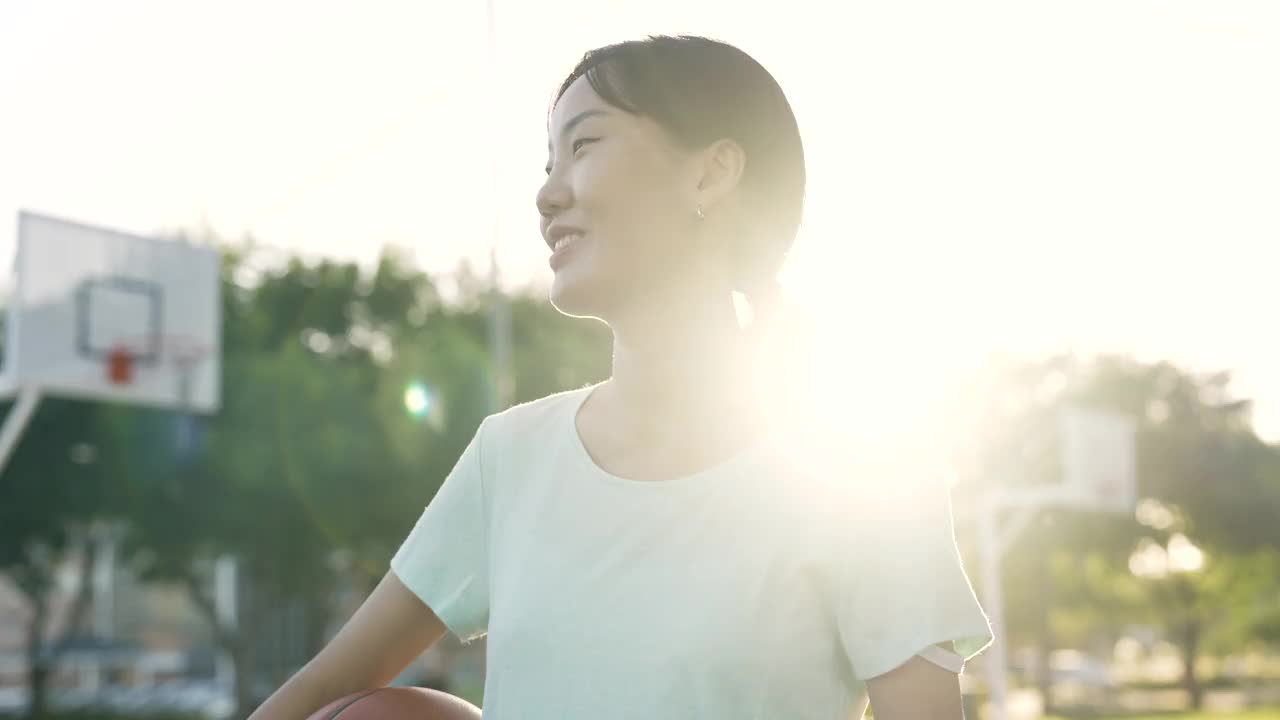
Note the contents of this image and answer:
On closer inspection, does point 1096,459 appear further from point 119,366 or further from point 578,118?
point 578,118

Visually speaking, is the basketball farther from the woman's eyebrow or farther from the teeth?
the woman's eyebrow

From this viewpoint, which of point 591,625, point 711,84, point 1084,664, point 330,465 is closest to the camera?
point 591,625

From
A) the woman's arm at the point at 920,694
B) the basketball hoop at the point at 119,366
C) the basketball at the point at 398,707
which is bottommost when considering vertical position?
the basketball at the point at 398,707

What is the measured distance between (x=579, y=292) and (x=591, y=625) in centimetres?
35

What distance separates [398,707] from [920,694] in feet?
2.27

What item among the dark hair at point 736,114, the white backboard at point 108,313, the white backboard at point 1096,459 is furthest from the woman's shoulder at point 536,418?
the white backboard at point 1096,459

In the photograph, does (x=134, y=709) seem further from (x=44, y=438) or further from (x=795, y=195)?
(x=795, y=195)

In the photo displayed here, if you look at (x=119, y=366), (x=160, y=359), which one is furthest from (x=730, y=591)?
(x=160, y=359)

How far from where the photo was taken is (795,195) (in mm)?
1725

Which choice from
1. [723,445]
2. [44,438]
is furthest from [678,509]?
[44,438]

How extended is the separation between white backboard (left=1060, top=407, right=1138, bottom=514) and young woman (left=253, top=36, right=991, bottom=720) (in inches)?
879

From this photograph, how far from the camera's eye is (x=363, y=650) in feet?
→ 5.86

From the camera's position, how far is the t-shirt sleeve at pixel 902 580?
1427mm

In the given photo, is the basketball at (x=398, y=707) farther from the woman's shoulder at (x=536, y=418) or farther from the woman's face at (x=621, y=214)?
the woman's face at (x=621, y=214)
